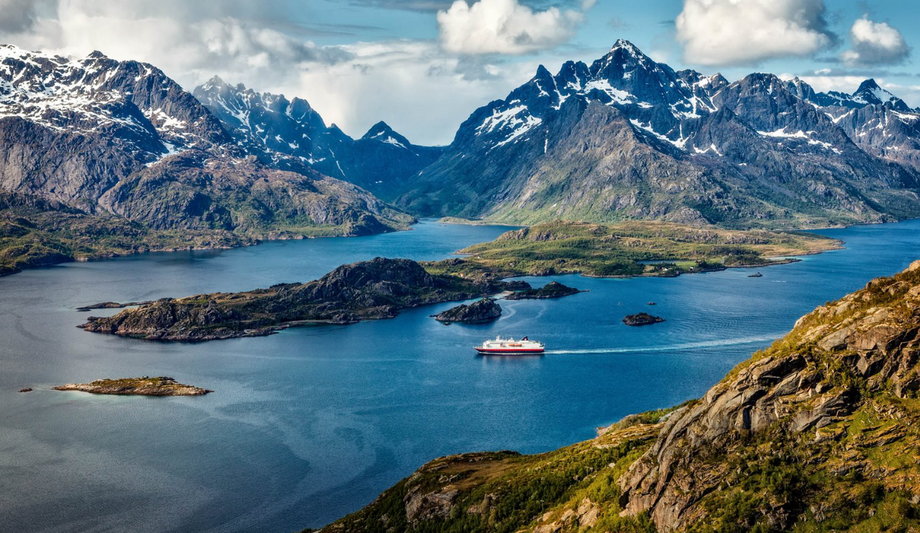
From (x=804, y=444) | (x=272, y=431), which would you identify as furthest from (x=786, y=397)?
(x=272, y=431)

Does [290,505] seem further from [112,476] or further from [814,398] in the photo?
[814,398]

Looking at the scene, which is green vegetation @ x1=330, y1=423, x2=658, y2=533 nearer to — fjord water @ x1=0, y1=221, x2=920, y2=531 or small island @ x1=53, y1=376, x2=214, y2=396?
fjord water @ x1=0, y1=221, x2=920, y2=531

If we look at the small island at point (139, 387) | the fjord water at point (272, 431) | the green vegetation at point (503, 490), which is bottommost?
the fjord water at point (272, 431)

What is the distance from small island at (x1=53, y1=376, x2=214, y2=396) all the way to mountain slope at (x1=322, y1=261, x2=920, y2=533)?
411ft

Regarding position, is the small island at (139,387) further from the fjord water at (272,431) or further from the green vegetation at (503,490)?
the green vegetation at (503,490)

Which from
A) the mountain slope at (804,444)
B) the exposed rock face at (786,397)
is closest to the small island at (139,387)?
the mountain slope at (804,444)

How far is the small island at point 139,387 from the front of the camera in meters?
Result: 177

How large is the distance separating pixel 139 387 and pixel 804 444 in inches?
6089

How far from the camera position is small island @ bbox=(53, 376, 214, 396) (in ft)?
580

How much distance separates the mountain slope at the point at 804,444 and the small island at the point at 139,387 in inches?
4928

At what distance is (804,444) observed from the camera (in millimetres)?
59250

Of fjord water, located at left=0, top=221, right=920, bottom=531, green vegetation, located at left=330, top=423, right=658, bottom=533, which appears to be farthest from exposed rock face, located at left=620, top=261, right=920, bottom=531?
A: fjord water, located at left=0, top=221, right=920, bottom=531

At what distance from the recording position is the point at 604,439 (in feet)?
303

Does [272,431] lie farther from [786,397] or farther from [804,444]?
[804,444]
